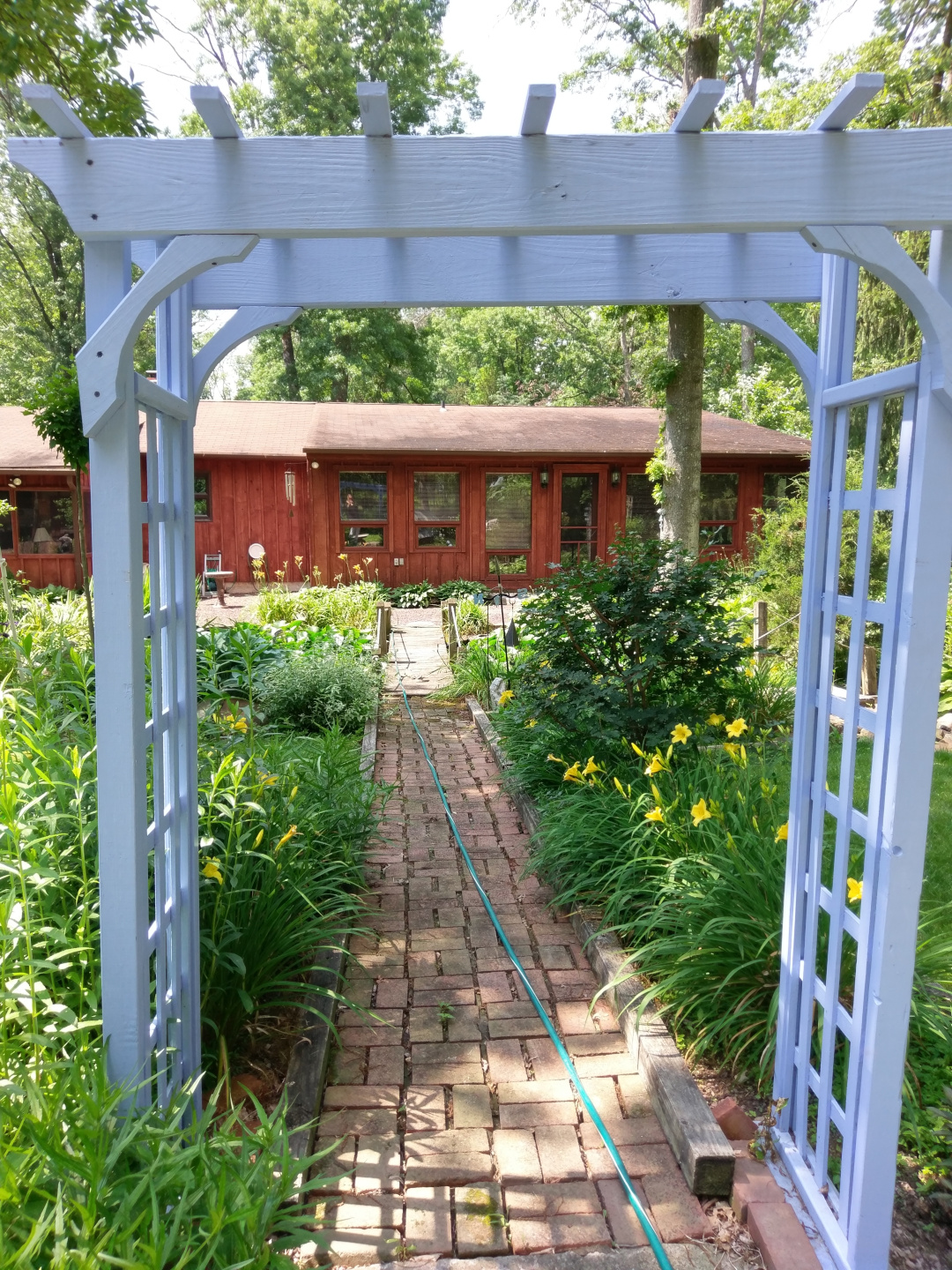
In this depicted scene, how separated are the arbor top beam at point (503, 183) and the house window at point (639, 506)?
15.4 metres

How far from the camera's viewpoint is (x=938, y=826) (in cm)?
471

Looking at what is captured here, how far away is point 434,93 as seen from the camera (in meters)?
26.2

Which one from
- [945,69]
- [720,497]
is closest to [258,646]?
[945,69]

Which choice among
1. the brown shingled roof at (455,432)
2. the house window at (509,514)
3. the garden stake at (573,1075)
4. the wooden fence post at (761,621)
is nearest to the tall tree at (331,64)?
the brown shingled roof at (455,432)

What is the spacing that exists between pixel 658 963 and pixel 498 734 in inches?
136

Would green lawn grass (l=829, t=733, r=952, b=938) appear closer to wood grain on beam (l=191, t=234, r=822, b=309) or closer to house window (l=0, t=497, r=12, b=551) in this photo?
wood grain on beam (l=191, t=234, r=822, b=309)

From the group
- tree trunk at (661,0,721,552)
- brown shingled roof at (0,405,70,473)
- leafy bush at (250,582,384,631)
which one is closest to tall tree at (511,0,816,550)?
tree trunk at (661,0,721,552)

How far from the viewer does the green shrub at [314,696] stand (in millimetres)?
6996

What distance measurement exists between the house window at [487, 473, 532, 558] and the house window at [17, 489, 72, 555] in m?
8.11

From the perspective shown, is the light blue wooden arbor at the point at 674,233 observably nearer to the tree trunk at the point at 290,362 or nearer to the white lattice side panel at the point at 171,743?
the white lattice side panel at the point at 171,743

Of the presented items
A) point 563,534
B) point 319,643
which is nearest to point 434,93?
point 563,534

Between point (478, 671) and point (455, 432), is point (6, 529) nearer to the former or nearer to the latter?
point (455, 432)

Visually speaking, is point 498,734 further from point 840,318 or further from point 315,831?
point 840,318

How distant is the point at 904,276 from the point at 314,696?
5894 mm
